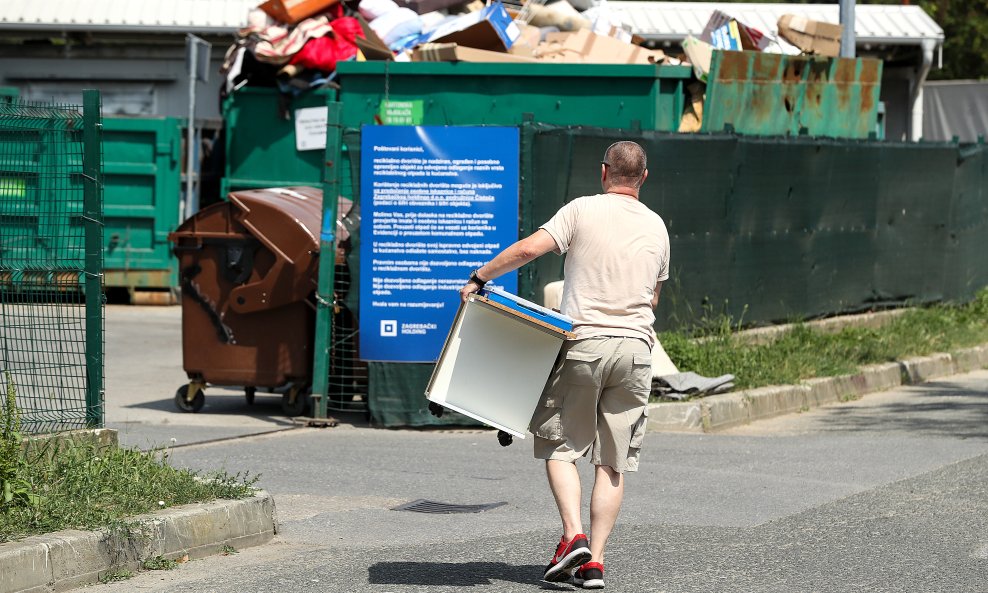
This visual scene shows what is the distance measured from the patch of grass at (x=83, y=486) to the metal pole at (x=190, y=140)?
1070 centimetres

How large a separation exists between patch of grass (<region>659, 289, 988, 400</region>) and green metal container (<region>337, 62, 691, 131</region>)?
2142 millimetres

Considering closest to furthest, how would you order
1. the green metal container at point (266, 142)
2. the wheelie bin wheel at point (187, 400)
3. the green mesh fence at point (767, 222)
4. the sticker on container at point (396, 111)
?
the green mesh fence at point (767, 222)
the wheelie bin wheel at point (187, 400)
the sticker on container at point (396, 111)
the green metal container at point (266, 142)

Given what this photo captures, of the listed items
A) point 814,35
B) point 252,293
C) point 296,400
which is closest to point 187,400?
point 296,400

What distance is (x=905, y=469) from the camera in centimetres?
891

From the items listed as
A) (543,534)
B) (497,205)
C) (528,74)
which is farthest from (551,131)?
(543,534)

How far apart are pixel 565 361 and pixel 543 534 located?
4.85 feet

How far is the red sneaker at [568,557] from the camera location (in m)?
5.75

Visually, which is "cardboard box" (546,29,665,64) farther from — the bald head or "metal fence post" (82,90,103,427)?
the bald head

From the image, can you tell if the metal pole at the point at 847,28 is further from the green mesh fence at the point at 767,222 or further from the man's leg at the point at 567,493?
the man's leg at the point at 567,493

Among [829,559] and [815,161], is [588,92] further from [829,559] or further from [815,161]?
[829,559]

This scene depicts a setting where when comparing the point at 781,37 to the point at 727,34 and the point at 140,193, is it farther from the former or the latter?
the point at 140,193

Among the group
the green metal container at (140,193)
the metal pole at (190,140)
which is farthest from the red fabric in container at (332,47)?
the green metal container at (140,193)

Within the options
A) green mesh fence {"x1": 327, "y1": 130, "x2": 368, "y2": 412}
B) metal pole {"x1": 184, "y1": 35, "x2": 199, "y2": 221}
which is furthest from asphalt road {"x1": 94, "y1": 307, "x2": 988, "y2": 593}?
metal pole {"x1": 184, "y1": 35, "x2": 199, "y2": 221}

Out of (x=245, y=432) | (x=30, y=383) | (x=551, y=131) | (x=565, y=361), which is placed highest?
(x=551, y=131)
